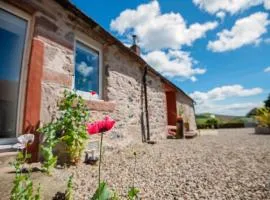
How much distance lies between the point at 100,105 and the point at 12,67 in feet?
5.94

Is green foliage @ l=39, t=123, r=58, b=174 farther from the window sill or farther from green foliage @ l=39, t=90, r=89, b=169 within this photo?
the window sill

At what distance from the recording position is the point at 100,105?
169 inches

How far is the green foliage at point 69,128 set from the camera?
2.97 meters

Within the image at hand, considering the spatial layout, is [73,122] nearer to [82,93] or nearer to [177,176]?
[82,93]

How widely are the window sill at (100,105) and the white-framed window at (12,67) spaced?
4.20 ft

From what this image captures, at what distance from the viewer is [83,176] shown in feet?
9.12

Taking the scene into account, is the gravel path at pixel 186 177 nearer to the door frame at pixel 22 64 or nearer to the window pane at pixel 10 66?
the door frame at pixel 22 64

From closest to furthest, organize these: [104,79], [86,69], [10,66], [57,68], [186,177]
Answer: [186,177] < [10,66] < [57,68] < [86,69] < [104,79]

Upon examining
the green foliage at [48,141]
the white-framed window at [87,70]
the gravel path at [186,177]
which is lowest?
the gravel path at [186,177]

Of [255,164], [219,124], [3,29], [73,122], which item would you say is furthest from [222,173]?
[219,124]

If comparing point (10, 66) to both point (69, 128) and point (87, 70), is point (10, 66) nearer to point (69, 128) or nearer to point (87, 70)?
point (69, 128)

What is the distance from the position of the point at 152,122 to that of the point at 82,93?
11.1 feet

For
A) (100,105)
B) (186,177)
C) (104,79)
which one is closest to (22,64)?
(100,105)

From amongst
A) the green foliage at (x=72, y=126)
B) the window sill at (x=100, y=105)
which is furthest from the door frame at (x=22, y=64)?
the window sill at (x=100, y=105)
